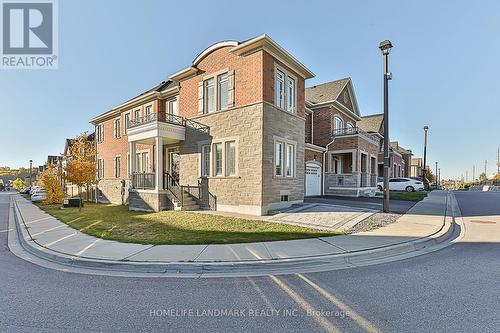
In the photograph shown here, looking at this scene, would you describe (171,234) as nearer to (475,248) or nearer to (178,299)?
(178,299)

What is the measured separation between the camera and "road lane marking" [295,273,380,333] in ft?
10.6

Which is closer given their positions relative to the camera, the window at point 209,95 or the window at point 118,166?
the window at point 209,95

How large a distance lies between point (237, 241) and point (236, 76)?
30.4 feet

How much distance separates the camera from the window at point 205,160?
14625mm

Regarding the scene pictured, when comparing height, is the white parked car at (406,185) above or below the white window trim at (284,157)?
below

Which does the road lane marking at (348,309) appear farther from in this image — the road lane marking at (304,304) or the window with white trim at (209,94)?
the window with white trim at (209,94)

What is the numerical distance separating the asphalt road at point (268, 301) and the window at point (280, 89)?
386 inches

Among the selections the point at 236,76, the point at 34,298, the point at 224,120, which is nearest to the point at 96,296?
the point at 34,298

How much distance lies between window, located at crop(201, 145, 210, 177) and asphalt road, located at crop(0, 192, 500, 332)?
943 centimetres

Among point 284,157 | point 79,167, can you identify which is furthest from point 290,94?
point 79,167

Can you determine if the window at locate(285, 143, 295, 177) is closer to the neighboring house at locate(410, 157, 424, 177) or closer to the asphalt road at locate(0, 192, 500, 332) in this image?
the asphalt road at locate(0, 192, 500, 332)

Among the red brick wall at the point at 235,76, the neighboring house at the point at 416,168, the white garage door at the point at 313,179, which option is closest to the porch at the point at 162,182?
the red brick wall at the point at 235,76

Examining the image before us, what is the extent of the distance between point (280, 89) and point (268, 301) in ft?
38.2

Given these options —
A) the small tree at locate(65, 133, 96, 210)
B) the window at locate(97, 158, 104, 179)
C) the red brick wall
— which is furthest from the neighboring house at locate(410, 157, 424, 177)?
the small tree at locate(65, 133, 96, 210)
